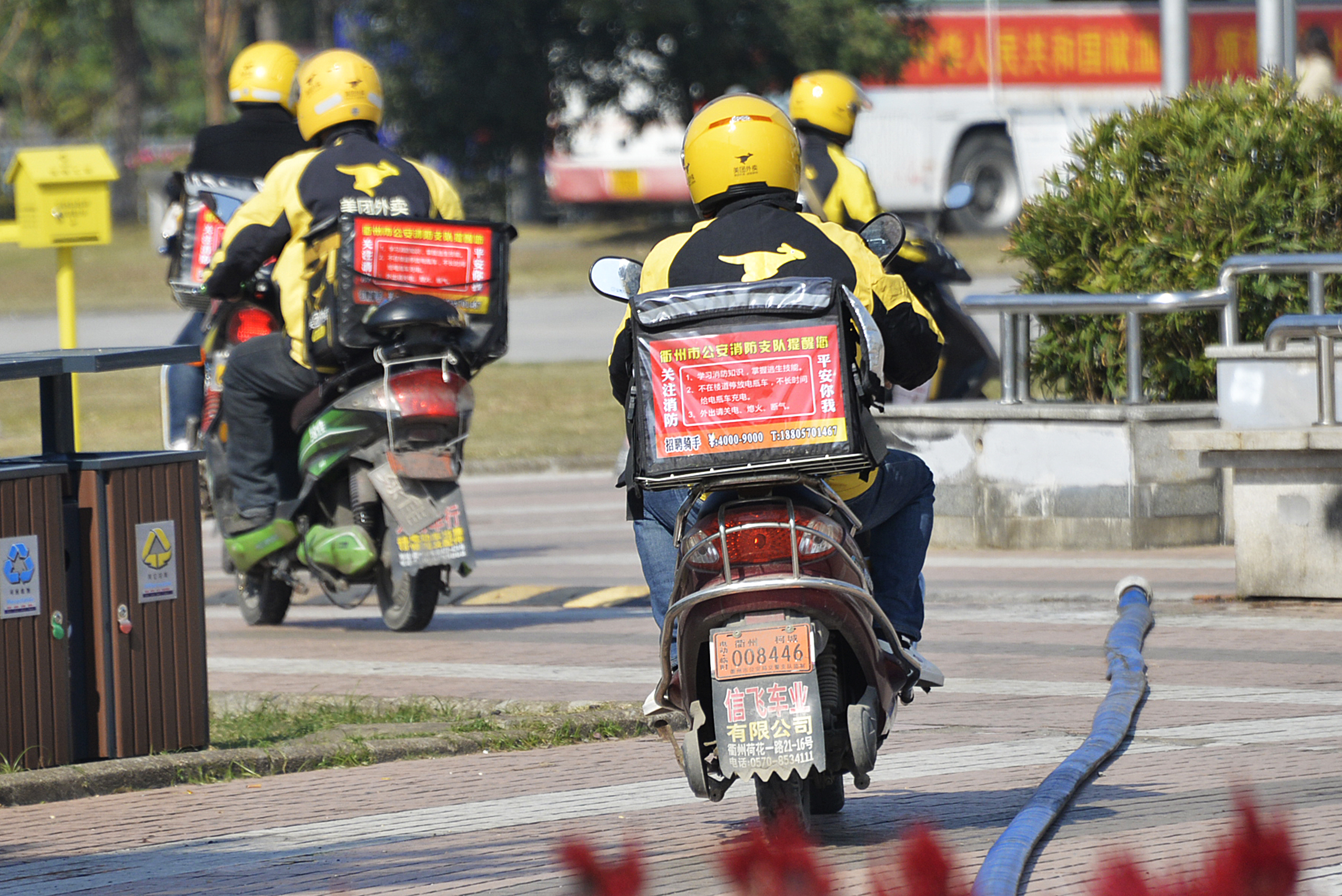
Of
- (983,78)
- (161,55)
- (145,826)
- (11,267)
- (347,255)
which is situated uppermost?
(161,55)

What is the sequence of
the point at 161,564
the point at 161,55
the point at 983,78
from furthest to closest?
1. the point at 161,55
2. the point at 983,78
3. the point at 161,564

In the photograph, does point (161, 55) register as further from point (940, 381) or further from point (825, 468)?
point (825, 468)

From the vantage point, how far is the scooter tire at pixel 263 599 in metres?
8.50

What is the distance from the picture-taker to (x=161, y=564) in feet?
18.8

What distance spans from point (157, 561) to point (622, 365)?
1777 millimetres

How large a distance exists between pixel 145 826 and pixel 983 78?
103ft

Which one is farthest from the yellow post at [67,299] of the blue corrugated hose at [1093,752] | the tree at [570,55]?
the tree at [570,55]

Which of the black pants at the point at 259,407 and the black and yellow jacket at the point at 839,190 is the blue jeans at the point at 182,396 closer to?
the black pants at the point at 259,407

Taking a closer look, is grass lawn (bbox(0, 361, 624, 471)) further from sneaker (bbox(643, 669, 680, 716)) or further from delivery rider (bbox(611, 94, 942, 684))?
sneaker (bbox(643, 669, 680, 716))

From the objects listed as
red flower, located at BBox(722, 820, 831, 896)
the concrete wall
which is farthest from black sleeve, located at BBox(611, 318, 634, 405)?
the concrete wall

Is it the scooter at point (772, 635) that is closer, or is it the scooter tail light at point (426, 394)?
the scooter at point (772, 635)

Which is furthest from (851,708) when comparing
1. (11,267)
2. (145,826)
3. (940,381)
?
(11,267)

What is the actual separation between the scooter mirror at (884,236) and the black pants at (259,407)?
378 centimetres

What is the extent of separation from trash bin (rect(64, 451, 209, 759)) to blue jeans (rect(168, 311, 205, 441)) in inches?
191
